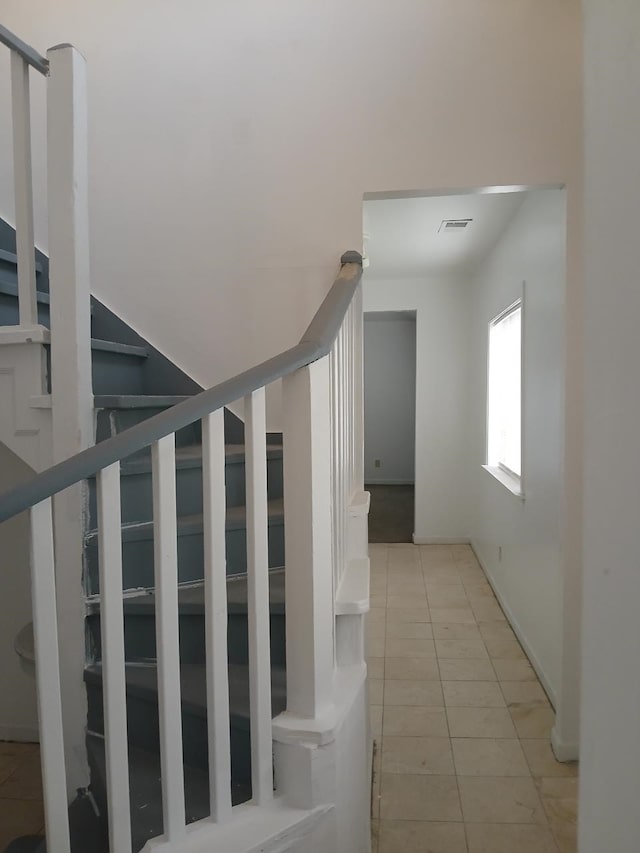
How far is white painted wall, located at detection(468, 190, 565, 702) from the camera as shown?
109 inches

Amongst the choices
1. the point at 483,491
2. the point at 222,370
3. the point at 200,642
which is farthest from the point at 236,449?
the point at 483,491

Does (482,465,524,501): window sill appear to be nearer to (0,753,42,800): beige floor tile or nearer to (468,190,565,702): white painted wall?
(468,190,565,702): white painted wall

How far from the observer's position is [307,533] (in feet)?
4.33

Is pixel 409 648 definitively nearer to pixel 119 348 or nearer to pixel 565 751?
pixel 565 751

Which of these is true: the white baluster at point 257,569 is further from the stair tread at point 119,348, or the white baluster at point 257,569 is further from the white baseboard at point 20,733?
the white baseboard at point 20,733

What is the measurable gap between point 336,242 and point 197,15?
110 centimetres

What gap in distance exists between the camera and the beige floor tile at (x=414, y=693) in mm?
2982

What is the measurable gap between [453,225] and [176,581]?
11.2 ft

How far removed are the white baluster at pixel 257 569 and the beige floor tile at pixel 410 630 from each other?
260 centimetres

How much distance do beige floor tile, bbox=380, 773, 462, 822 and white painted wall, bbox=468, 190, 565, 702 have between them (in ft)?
2.52

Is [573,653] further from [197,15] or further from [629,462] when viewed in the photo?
[197,15]

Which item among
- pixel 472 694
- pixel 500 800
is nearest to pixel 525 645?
pixel 472 694

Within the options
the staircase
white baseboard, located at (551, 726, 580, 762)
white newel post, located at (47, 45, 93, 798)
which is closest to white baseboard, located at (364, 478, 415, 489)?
white baseboard, located at (551, 726, 580, 762)

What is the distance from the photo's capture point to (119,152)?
2.52 metres
